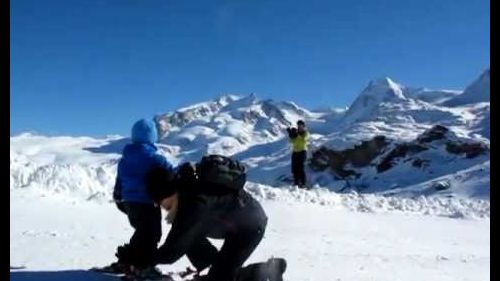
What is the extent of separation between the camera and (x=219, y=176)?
4805 millimetres

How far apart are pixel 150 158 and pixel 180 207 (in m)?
0.57

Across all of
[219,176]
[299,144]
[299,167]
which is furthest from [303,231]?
[299,167]

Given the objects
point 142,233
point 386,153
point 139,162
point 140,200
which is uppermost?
point 139,162

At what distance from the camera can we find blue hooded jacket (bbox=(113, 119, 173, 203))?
532 cm

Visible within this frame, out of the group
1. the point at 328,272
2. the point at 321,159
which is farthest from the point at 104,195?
the point at 321,159

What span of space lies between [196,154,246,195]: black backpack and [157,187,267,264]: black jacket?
0.05 m

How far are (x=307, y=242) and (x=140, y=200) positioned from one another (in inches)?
138

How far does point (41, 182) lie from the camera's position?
39.2ft

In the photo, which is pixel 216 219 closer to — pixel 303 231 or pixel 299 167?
pixel 303 231

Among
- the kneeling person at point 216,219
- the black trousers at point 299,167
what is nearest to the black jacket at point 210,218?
the kneeling person at point 216,219

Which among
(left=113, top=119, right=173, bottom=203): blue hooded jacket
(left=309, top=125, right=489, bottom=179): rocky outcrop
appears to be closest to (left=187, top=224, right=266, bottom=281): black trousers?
(left=113, top=119, right=173, bottom=203): blue hooded jacket

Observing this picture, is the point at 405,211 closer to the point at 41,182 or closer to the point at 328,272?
the point at 41,182

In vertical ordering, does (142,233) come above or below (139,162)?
below
